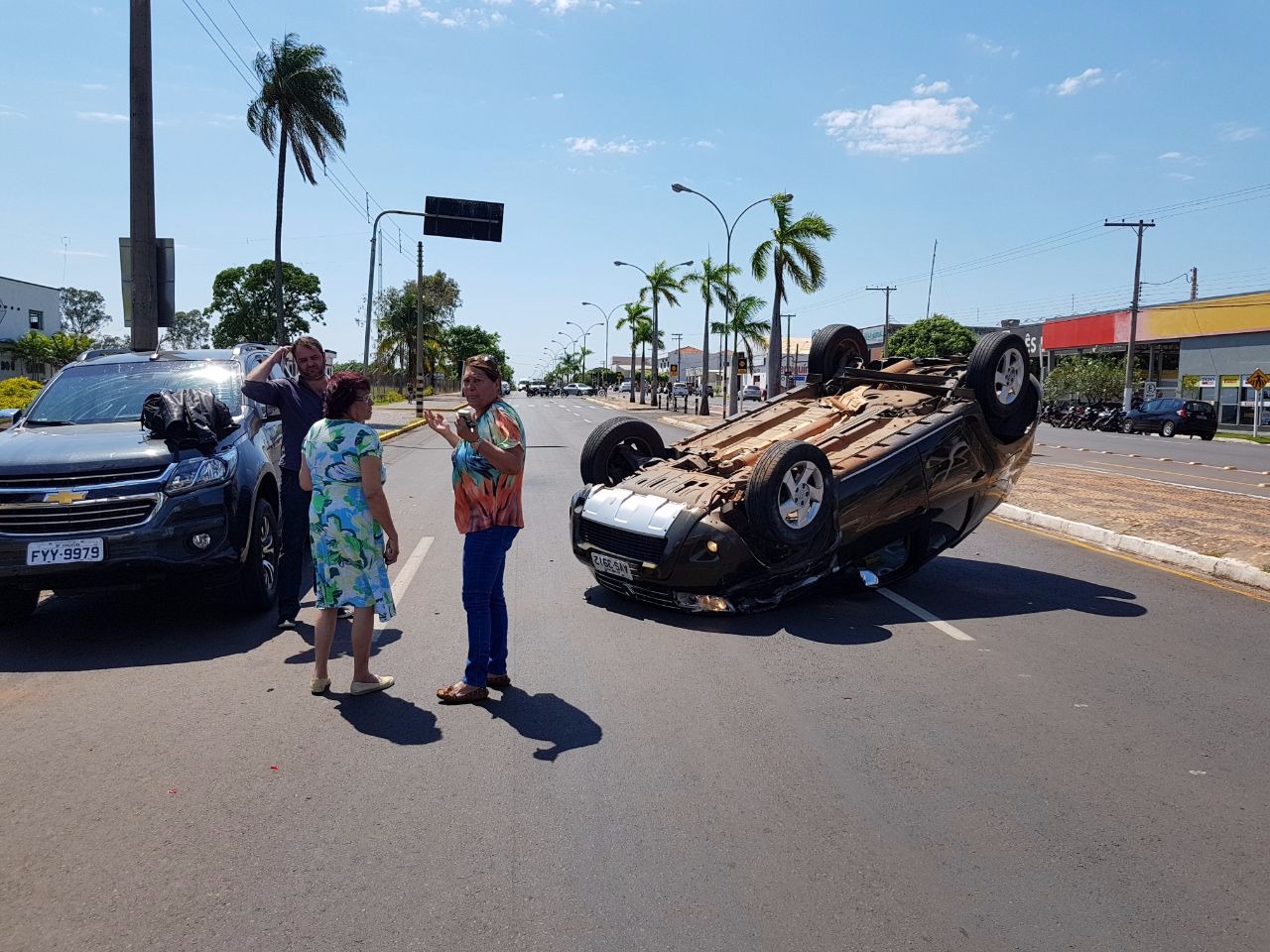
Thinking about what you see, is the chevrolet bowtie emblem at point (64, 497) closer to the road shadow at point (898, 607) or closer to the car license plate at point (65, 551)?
the car license plate at point (65, 551)

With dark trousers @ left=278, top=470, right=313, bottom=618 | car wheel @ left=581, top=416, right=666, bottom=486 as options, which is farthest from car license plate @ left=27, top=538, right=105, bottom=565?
car wheel @ left=581, top=416, right=666, bottom=486

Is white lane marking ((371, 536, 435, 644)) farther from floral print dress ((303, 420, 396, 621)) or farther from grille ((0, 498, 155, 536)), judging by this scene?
grille ((0, 498, 155, 536))

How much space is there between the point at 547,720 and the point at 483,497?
3.70 feet

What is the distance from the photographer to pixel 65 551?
5.88 meters

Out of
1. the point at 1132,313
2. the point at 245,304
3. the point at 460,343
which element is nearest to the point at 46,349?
the point at 245,304

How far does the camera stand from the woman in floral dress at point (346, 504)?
5.11 m

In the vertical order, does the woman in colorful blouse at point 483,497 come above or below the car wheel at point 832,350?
below

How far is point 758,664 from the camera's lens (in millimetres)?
5949

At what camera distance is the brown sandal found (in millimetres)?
5137

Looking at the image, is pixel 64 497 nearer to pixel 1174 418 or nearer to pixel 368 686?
pixel 368 686

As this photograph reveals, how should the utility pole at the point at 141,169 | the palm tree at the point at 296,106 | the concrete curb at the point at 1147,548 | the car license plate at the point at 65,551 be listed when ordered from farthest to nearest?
the palm tree at the point at 296,106 < the utility pole at the point at 141,169 < the concrete curb at the point at 1147,548 < the car license plate at the point at 65,551

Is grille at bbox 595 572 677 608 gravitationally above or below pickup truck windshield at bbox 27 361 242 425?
below

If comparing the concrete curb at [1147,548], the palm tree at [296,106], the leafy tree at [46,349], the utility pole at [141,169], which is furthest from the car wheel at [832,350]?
the leafy tree at [46,349]

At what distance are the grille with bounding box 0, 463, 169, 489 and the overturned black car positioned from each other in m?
3.00
